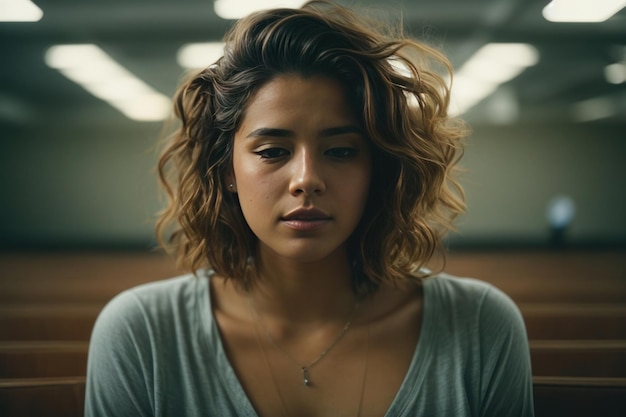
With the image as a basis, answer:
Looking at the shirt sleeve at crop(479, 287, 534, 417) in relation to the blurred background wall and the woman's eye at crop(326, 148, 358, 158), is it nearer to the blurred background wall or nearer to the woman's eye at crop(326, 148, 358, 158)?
the woman's eye at crop(326, 148, 358, 158)

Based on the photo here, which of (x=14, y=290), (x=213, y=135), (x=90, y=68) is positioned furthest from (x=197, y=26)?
(x=213, y=135)

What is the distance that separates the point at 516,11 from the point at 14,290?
4936mm

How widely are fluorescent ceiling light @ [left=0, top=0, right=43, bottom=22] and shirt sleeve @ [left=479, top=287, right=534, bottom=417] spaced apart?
15.2 ft

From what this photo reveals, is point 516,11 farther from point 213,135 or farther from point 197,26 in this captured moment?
point 213,135

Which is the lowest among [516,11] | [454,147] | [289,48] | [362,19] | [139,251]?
[139,251]

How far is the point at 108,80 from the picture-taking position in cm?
695

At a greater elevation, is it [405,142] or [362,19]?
[362,19]

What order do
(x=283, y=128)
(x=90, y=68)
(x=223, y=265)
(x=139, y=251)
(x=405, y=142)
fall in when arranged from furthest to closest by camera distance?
(x=139, y=251) → (x=90, y=68) → (x=223, y=265) → (x=405, y=142) → (x=283, y=128)

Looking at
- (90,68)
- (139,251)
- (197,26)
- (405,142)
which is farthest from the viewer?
(139,251)

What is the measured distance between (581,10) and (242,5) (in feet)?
9.38

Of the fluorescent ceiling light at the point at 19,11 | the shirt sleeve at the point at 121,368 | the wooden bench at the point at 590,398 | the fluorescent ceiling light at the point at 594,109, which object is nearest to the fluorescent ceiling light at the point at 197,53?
the fluorescent ceiling light at the point at 19,11

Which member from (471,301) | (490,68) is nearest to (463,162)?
(490,68)

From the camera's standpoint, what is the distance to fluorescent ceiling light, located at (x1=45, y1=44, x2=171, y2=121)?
235 inches

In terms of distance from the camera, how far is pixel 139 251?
880 cm
